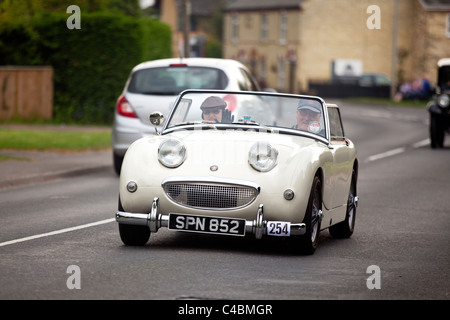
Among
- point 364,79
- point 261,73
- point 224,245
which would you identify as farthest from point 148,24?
point 261,73

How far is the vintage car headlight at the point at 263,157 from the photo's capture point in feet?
30.2

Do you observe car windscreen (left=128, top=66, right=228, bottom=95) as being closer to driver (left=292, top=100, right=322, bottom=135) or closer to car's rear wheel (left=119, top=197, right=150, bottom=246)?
driver (left=292, top=100, right=322, bottom=135)

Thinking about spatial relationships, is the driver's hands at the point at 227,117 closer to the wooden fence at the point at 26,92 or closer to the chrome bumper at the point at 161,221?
the chrome bumper at the point at 161,221

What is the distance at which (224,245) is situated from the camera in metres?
9.88

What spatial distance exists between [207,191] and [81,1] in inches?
1008

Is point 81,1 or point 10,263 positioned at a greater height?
point 81,1

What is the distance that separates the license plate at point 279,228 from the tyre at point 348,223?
6.33ft

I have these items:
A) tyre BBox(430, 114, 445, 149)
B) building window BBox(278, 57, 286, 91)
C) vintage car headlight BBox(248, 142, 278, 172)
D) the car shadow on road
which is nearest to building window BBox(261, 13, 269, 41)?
building window BBox(278, 57, 286, 91)

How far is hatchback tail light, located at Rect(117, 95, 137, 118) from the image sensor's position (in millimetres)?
17125

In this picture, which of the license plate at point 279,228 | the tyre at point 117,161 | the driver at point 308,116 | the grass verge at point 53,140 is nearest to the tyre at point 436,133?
the grass verge at point 53,140

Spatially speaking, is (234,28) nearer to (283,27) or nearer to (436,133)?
(283,27)

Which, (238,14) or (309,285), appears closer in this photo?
(309,285)

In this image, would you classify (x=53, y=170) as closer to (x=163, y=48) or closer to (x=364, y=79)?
(x=163, y=48)

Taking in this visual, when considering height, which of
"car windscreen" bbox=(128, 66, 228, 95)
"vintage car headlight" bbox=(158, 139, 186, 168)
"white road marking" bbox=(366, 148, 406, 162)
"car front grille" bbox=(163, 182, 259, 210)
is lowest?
"white road marking" bbox=(366, 148, 406, 162)
